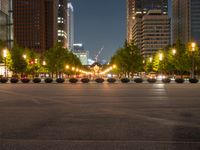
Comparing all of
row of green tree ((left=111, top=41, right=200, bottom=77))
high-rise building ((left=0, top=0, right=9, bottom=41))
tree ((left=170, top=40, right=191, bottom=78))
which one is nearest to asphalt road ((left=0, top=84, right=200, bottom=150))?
tree ((left=170, top=40, right=191, bottom=78))

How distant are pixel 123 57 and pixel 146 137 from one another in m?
89.6

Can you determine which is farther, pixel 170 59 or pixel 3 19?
pixel 3 19

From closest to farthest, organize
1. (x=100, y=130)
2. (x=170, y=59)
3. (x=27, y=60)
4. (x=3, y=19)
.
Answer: (x=100, y=130) → (x=170, y=59) → (x=27, y=60) → (x=3, y=19)

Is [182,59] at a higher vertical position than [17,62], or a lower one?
higher

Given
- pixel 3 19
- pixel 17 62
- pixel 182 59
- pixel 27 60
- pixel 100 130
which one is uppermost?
pixel 3 19

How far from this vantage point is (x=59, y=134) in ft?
40.3

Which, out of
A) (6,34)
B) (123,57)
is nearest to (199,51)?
(123,57)

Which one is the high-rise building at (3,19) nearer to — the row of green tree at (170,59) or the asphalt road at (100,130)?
the row of green tree at (170,59)

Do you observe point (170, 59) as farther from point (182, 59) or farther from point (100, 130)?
point (100, 130)

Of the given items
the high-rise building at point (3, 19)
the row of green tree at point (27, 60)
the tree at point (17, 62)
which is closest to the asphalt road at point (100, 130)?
the tree at point (17, 62)

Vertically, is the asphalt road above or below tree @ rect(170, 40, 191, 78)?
below

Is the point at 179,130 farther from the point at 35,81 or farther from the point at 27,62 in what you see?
the point at 27,62

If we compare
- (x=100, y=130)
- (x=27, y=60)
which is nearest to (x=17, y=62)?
(x=27, y=60)

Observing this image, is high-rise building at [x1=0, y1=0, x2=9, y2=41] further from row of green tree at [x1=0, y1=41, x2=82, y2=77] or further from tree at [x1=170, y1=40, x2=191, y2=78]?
tree at [x1=170, y1=40, x2=191, y2=78]
